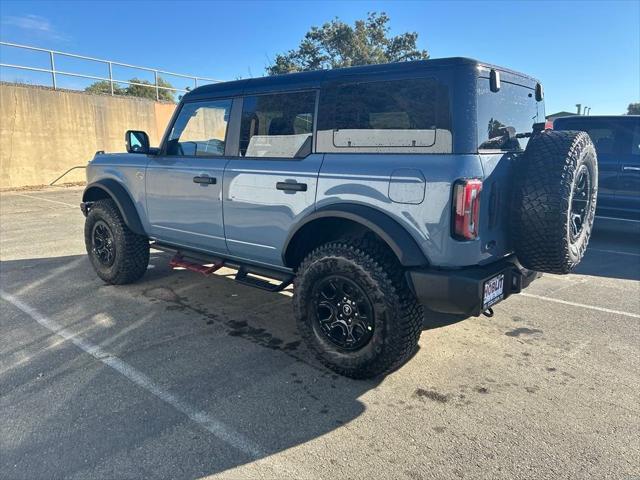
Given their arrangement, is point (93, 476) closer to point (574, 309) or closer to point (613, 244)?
point (574, 309)

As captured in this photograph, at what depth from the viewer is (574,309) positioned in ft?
14.9

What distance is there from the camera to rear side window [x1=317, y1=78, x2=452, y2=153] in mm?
2793

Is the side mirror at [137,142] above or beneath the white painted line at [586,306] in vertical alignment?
above

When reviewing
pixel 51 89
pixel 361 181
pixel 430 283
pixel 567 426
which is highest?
pixel 51 89

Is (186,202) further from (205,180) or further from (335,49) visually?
(335,49)

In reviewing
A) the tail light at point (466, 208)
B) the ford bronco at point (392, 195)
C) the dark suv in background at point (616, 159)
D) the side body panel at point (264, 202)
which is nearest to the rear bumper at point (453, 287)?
the ford bronco at point (392, 195)

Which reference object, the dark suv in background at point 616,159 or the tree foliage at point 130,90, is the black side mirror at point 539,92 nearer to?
the dark suv in background at point 616,159

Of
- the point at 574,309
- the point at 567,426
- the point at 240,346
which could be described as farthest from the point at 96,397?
the point at 574,309

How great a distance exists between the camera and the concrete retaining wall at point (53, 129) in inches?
585

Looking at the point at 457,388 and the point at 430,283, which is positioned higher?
the point at 430,283

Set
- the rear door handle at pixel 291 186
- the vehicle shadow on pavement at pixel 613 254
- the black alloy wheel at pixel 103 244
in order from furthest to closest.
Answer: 1. the vehicle shadow on pavement at pixel 613 254
2. the black alloy wheel at pixel 103 244
3. the rear door handle at pixel 291 186

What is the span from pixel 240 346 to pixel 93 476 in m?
1.54

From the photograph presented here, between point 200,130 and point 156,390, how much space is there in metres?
2.20

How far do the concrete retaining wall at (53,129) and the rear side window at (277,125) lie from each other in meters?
14.6
